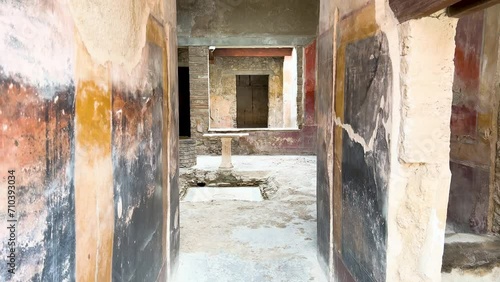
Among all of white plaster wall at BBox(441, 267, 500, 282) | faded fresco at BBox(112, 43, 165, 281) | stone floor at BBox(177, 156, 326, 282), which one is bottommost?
stone floor at BBox(177, 156, 326, 282)

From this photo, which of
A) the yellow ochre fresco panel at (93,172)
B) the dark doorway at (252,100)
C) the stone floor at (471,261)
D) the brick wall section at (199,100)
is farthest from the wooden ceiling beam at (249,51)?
the yellow ochre fresco panel at (93,172)

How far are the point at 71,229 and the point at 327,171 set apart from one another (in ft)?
6.22

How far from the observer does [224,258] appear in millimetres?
3061

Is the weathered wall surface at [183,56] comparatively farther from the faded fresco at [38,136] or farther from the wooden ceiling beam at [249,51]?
the faded fresco at [38,136]

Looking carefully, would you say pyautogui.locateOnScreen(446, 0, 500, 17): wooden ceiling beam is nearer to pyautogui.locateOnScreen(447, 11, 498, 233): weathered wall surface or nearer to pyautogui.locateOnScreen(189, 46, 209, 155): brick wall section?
pyautogui.locateOnScreen(447, 11, 498, 233): weathered wall surface

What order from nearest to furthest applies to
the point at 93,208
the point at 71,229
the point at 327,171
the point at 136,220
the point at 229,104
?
the point at 71,229 → the point at 93,208 → the point at 136,220 → the point at 327,171 → the point at 229,104

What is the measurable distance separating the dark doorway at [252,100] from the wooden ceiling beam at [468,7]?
49.4 feet

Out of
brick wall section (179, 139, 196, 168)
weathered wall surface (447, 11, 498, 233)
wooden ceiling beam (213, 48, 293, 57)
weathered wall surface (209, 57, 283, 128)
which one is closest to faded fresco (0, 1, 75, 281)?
weathered wall surface (447, 11, 498, 233)

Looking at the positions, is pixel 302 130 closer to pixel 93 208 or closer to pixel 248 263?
pixel 248 263

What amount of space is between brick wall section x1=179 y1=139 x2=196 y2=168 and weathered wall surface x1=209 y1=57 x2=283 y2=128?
592cm

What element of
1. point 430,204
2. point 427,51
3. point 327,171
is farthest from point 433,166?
point 327,171

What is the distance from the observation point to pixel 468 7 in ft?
4.97

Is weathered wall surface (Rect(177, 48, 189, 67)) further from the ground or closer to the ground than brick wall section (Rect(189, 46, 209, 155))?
further from the ground

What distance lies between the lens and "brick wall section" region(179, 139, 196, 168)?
24.2 feet
